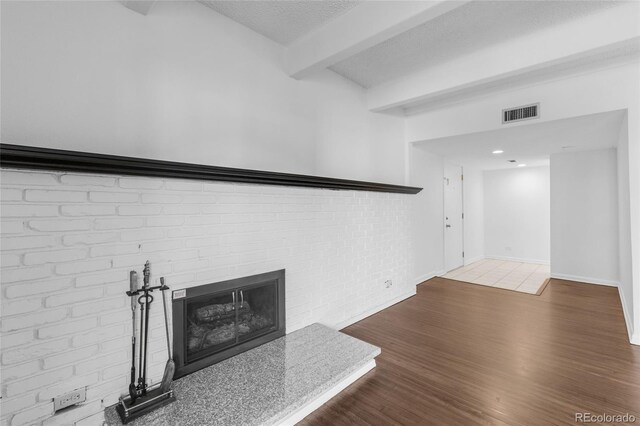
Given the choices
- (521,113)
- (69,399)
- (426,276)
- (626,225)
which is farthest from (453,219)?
(69,399)

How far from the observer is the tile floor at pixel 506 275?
15.8 feet

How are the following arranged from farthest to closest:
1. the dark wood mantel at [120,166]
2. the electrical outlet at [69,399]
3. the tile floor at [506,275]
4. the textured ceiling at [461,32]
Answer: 1. the tile floor at [506,275]
2. the textured ceiling at [461,32]
3. the electrical outlet at [69,399]
4. the dark wood mantel at [120,166]

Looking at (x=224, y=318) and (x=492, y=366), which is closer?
(x=224, y=318)

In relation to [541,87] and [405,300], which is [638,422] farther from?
[541,87]

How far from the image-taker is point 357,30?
235 cm

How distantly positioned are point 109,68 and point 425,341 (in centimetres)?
342

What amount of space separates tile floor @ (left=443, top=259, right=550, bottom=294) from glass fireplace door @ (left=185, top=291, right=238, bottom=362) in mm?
4399

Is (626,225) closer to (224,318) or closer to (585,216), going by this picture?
(585,216)

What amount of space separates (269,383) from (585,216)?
234 inches

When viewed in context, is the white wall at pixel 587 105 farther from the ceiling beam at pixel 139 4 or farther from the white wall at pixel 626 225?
the ceiling beam at pixel 139 4

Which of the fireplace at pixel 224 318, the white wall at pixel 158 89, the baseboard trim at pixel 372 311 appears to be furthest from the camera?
the baseboard trim at pixel 372 311

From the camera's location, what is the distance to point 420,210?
4.82 m

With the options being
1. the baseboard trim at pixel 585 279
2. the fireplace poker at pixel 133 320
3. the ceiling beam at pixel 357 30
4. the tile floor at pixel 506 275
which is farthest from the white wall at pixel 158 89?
the baseboard trim at pixel 585 279

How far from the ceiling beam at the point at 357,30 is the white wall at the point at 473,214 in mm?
5110
